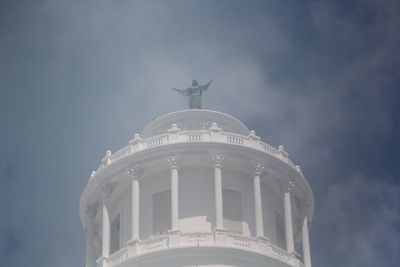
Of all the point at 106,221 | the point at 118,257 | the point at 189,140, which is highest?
the point at 189,140

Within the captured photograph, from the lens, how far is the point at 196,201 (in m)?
92.1

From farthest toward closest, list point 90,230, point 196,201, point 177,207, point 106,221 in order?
point 90,230 → point 106,221 → point 196,201 → point 177,207

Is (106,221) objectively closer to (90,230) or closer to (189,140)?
(90,230)

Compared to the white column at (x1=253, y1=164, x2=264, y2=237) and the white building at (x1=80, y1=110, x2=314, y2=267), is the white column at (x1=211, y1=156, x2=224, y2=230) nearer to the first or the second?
the white building at (x1=80, y1=110, x2=314, y2=267)

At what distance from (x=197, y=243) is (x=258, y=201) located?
17.6 feet

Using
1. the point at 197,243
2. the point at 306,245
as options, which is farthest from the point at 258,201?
the point at 306,245

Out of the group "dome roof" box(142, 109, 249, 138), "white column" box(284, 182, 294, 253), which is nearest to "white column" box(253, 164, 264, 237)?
"white column" box(284, 182, 294, 253)

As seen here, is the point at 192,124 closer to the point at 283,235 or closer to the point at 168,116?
the point at 168,116

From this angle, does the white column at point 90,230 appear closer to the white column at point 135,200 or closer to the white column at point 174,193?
the white column at point 135,200

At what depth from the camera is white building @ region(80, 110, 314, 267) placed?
89.0 m

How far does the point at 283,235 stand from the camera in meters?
94.4

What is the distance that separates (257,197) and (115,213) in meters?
9.81

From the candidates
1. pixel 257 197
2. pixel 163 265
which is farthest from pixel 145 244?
pixel 257 197

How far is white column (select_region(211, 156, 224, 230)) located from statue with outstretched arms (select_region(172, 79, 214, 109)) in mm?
8518
